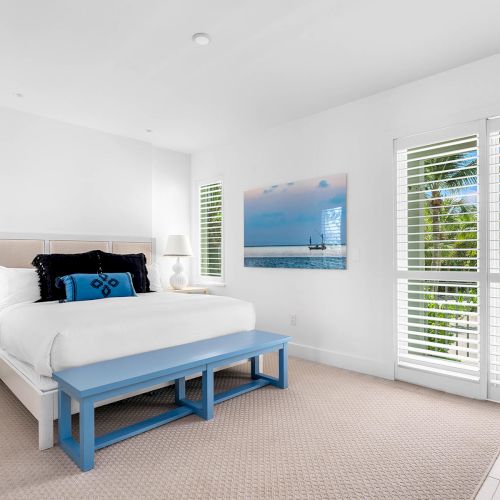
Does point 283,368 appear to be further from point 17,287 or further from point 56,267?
point 17,287

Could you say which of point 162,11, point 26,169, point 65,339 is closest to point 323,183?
point 162,11

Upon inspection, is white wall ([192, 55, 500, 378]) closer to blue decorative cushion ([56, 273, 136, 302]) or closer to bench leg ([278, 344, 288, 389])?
bench leg ([278, 344, 288, 389])

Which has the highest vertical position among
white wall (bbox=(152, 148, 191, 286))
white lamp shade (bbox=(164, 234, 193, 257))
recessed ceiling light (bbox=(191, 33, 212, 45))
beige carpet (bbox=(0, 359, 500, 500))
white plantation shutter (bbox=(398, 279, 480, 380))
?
recessed ceiling light (bbox=(191, 33, 212, 45))

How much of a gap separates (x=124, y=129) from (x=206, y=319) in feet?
8.82

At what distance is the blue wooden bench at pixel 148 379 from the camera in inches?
78.5

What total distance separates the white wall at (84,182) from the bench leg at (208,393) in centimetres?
268

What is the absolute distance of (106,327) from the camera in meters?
2.48

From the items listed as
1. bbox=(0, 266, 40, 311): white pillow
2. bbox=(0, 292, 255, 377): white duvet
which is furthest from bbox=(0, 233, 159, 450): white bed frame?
bbox=(0, 266, 40, 311): white pillow

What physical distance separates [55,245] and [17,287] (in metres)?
0.79

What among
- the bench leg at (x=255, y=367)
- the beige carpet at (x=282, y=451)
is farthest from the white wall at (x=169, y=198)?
the beige carpet at (x=282, y=451)

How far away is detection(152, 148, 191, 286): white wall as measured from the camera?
16.9ft

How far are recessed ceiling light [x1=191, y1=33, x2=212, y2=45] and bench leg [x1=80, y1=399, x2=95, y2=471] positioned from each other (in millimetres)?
2337

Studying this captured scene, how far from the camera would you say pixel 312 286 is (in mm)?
4035

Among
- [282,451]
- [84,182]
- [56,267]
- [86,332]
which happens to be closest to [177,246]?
[84,182]
